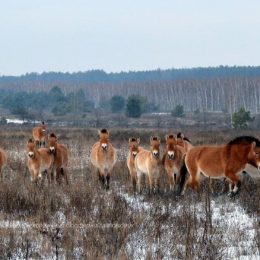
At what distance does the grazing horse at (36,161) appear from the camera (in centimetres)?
1457

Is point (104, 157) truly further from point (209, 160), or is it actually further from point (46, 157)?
point (209, 160)

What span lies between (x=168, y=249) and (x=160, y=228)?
88 cm

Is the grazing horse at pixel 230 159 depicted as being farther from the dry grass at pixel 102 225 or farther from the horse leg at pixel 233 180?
the dry grass at pixel 102 225

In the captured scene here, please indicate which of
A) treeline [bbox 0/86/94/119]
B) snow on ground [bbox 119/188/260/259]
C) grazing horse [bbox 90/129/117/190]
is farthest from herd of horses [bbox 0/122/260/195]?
treeline [bbox 0/86/94/119]

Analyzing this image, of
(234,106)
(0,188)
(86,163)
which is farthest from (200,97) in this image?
(0,188)

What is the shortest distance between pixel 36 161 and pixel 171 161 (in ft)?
11.0

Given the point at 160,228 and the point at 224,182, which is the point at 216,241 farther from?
the point at 224,182

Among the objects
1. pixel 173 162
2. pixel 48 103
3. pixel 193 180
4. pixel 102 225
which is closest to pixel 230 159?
Result: pixel 193 180

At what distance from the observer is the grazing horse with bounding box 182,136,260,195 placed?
12656 mm

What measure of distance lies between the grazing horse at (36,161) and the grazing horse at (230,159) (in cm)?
392

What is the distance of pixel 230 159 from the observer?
504 inches

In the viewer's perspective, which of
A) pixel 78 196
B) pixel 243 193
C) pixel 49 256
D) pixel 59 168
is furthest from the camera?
pixel 59 168

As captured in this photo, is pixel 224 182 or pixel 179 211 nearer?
pixel 179 211

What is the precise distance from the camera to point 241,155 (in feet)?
41.9
